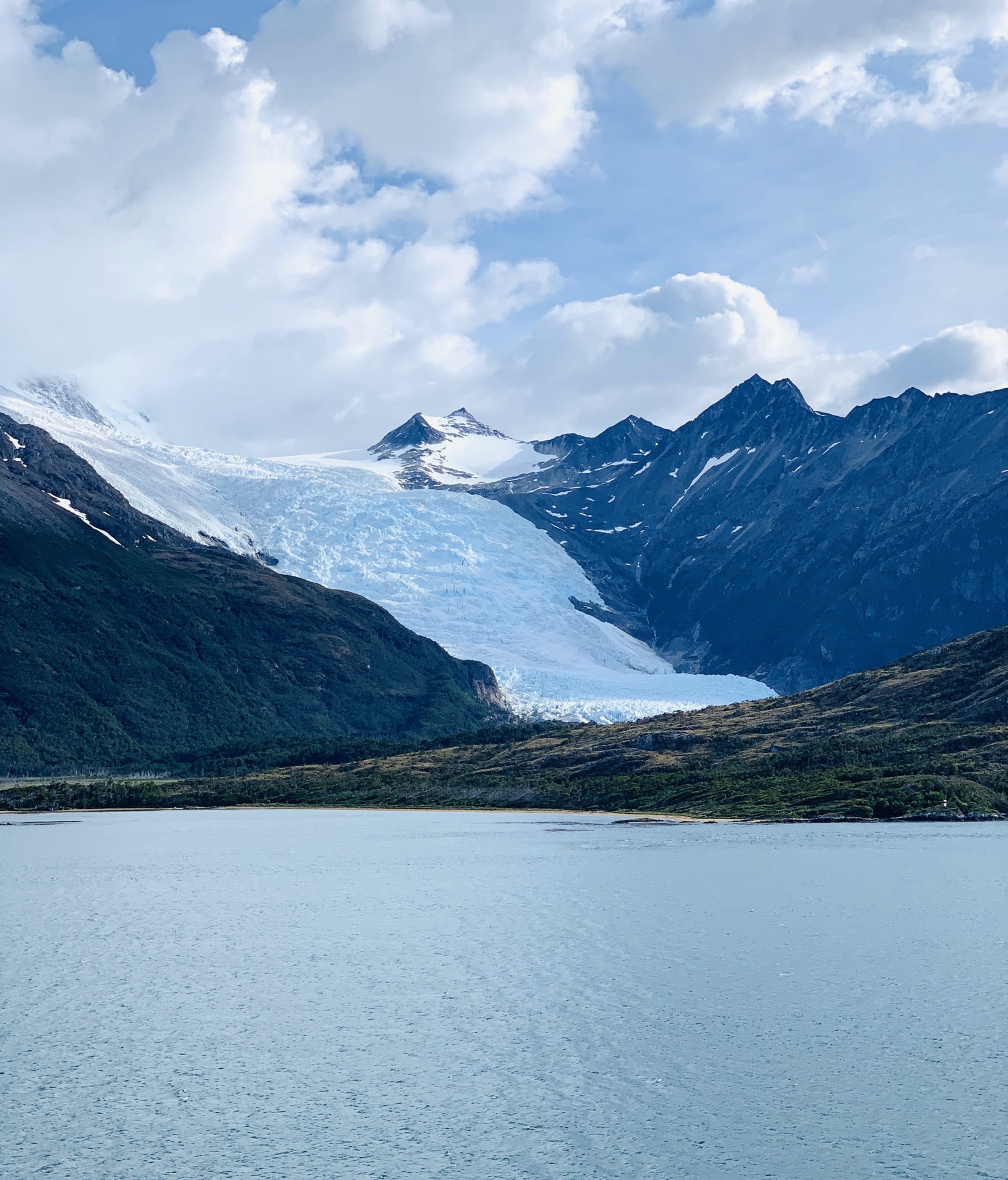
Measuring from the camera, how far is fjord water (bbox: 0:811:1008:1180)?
24.6 m

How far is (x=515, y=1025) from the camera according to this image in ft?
110

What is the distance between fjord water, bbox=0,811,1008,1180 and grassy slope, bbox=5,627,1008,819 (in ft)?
132

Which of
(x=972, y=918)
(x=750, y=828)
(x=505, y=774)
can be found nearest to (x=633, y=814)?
(x=750, y=828)

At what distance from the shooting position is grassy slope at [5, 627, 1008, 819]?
344ft

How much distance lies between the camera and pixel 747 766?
12812 centimetres

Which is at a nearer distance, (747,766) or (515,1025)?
(515,1025)

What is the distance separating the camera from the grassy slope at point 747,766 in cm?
10481

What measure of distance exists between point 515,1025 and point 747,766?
97.7 metres

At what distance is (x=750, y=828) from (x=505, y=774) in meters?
54.5

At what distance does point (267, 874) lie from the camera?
6800 centimetres

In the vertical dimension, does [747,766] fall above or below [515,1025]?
above

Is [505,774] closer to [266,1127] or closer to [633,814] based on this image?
[633,814]

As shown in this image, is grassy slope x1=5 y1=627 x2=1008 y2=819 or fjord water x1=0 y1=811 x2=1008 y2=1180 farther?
grassy slope x1=5 y1=627 x2=1008 y2=819

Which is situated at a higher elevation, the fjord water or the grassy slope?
the grassy slope
